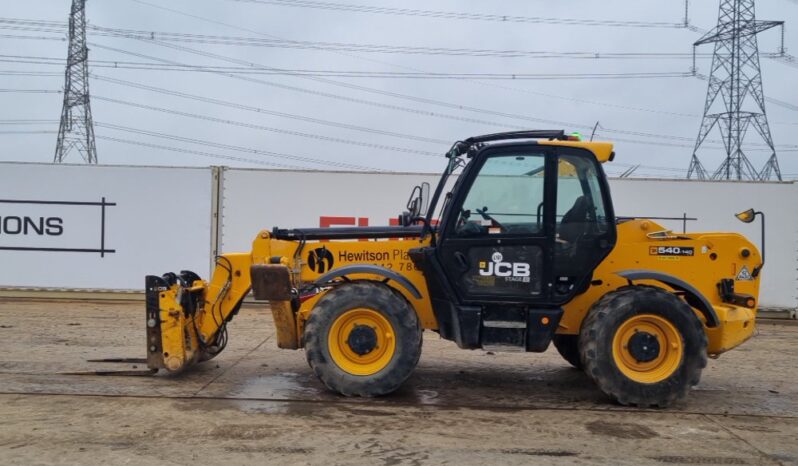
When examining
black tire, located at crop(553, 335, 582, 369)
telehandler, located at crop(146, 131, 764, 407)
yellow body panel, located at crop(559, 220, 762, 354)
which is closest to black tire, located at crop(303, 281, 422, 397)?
telehandler, located at crop(146, 131, 764, 407)

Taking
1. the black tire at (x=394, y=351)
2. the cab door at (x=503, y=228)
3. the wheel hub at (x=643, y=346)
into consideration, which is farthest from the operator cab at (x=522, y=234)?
the wheel hub at (x=643, y=346)

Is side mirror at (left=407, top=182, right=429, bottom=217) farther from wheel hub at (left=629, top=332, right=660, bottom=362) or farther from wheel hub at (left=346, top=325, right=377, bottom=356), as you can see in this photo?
wheel hub at (left=629, top=332, right=660, bottom=362)

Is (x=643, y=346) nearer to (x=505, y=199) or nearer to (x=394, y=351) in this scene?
(x=505, y=199)

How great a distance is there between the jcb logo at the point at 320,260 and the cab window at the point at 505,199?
1.31 metres

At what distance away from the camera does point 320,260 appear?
6289 millimetres

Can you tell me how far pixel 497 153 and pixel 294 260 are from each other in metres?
2.17

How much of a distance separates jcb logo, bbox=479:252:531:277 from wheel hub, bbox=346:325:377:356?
110cm

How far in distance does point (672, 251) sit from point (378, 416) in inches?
120

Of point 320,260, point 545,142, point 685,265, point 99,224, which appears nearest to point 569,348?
point 685,265

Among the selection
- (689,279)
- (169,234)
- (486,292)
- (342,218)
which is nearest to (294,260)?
(486,292)

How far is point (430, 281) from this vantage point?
19.4 feet

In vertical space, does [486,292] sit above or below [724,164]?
below

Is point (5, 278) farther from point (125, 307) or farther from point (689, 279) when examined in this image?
point (689, 279)

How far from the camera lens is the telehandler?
5.60 m
